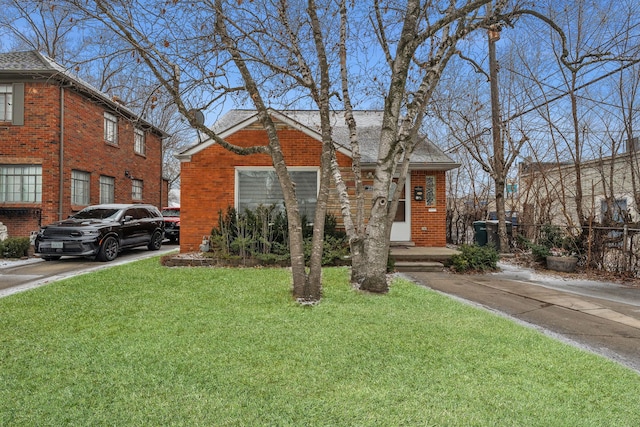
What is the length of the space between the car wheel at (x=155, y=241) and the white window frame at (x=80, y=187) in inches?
141

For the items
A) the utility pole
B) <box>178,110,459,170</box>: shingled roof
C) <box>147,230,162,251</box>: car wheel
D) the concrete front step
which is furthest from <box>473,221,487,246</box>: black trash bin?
<box>147,230,162,251</box>: car wheel

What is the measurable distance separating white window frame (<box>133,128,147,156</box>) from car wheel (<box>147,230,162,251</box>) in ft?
23.1

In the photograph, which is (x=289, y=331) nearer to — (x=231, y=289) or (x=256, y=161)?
(x=231, y=289)

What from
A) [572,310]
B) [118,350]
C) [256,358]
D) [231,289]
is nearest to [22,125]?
[231,289]

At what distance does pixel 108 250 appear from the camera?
10.5 meters

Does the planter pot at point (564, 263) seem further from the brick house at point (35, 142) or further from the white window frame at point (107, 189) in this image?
the white window frame at point (107, 189)

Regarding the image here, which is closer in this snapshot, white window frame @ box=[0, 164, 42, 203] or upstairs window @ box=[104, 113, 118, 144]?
white window frame @ box=[0, 164, 42, 203]

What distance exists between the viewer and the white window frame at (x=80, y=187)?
45.6ft

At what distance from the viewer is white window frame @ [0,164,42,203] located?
1277 cm

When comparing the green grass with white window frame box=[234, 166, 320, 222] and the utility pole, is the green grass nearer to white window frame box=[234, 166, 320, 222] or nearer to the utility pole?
white window frame box=[234, 166, 320, 222]

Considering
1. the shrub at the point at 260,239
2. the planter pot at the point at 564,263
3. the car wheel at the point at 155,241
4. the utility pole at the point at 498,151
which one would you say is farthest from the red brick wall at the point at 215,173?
the planter pot at the point at 564,263

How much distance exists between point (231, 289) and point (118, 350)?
2767 mm

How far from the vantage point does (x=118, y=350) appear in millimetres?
3479

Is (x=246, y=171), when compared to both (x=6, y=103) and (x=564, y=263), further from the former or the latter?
(x=6, y=103)
